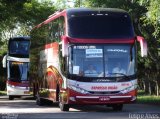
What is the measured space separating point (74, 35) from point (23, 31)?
3966cm

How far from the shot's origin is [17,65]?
123 feet

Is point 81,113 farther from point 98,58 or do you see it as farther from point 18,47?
point 18,47

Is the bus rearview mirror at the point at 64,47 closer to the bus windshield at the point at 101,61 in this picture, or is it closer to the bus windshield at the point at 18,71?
the bus windshield at the point at 101,61

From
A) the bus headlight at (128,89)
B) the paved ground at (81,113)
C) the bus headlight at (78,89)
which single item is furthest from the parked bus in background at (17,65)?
the bus headlight at (128,89)

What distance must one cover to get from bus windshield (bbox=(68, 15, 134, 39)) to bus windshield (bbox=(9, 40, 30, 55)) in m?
16.1

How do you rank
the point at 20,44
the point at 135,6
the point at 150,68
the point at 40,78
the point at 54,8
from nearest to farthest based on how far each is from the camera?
the point at 40,78
the point at 135,6
the point at 20,44
the point at 150,68
the point at 54,8

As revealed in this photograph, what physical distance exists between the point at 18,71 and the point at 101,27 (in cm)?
1804

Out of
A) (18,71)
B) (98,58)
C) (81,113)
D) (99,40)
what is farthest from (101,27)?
(18,71)

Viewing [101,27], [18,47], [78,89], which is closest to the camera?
[78,89]

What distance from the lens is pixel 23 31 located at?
5956 cm

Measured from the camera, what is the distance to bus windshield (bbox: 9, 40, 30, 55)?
3653 cm

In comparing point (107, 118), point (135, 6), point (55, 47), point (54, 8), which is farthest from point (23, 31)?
point (107, 118)

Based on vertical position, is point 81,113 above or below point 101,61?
below

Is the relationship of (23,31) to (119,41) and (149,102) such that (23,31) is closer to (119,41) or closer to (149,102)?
(149,102)
